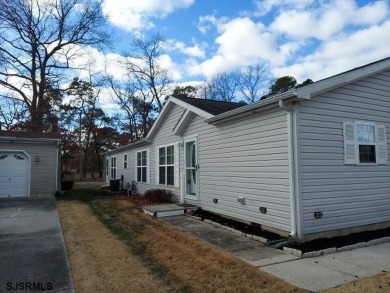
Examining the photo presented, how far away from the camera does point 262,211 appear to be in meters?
7.20

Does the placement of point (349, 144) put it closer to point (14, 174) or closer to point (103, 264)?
point (103, 264)

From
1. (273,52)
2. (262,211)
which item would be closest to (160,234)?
(262,211)

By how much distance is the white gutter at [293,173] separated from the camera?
6.20 meters

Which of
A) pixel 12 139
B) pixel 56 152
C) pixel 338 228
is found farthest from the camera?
pixel 56 152

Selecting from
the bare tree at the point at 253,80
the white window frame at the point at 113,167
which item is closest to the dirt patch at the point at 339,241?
the white window frame at the point at 113,167

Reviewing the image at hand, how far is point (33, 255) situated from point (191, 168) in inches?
236

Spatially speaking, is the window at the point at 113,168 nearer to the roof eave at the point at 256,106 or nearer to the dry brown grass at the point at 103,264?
the dry brown grass at the point at 103,264

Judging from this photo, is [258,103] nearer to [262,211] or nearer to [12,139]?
[262,211]

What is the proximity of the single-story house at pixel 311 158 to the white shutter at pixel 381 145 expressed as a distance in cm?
2

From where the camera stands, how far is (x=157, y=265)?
513 centimetres

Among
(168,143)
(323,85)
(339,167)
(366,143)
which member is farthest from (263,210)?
(168,143)

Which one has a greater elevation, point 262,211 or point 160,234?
point 262,211

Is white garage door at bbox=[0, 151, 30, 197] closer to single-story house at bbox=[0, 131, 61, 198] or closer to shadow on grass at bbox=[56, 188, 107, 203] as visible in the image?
single-story house at bbox=[0, 131, 61, 198]

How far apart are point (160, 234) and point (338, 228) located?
380 cm
